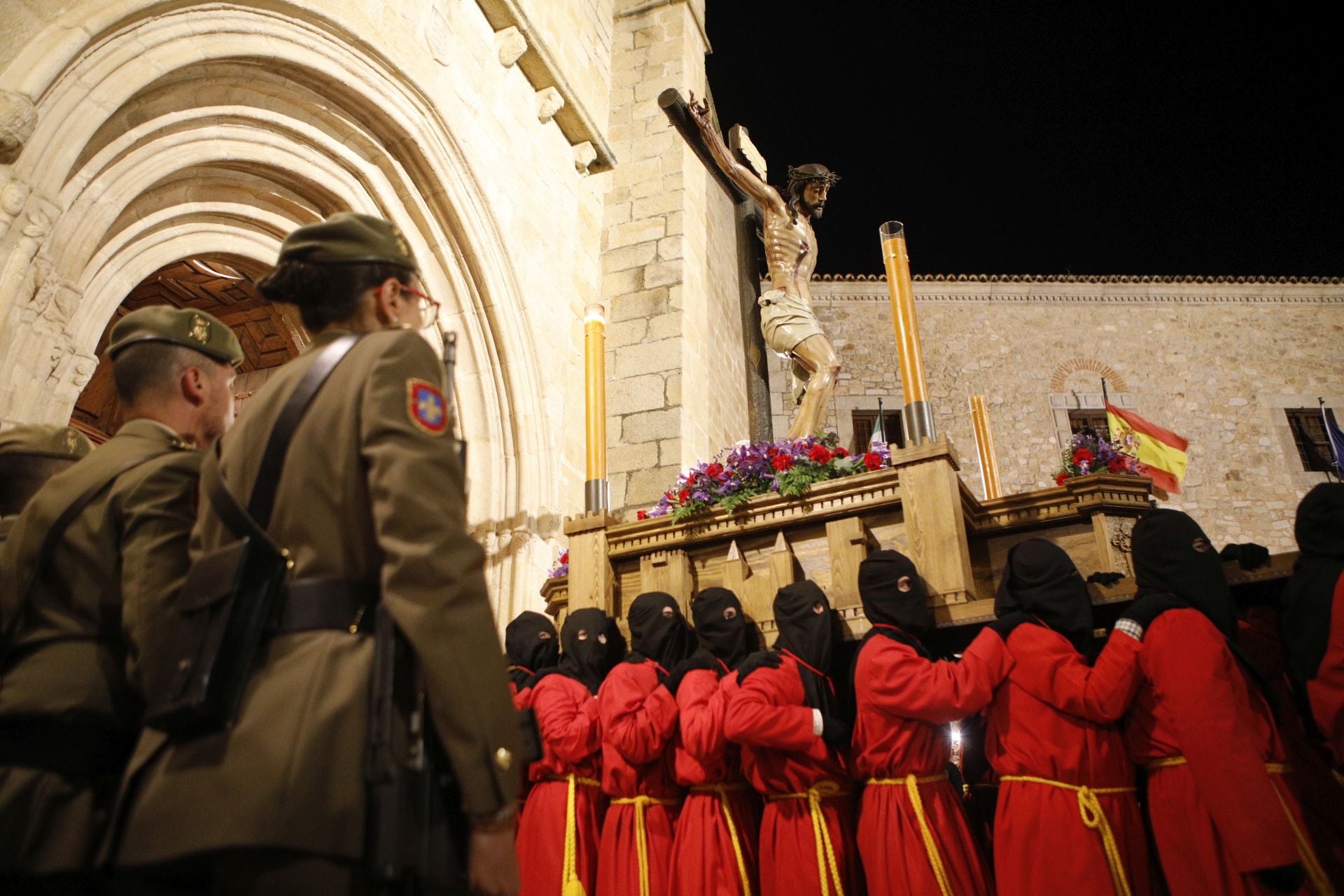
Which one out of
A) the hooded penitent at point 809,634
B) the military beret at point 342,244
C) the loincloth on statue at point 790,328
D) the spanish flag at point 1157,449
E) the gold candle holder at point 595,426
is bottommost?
the hooded penitent at point 809,634

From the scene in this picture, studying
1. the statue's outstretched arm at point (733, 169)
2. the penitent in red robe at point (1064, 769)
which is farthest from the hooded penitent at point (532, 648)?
the statue's outstretched arm at point (733, 169)

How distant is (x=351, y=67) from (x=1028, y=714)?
5585 millimetres

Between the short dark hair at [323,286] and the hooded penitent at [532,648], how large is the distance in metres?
2.77

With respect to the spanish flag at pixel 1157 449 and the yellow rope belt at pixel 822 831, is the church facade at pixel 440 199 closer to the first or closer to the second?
the yellow rope belt at pixel 822 831

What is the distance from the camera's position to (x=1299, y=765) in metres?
3.20

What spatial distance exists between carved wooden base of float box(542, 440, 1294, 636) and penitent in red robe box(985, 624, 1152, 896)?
366 mm

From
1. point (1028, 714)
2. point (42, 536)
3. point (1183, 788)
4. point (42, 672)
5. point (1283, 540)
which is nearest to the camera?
point (42, 672)

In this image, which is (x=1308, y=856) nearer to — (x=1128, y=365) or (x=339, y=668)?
(x=339, y=668)

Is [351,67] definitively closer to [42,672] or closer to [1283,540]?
[42,672]

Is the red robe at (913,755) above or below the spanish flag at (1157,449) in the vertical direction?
below

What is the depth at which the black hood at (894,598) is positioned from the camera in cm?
341

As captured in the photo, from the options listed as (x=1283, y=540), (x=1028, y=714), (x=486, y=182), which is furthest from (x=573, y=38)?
(x=1283, y=540)

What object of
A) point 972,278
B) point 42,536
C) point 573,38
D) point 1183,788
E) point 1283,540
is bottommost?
point 1183,788

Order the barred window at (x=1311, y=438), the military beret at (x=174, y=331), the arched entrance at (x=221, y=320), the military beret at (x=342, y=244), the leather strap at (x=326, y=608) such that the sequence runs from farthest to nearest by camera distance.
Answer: the barred window at (x=1311, y=438), the arched entrance at (x=221, y=320), the military beret at (x=174, y=331), the military beret at (x=342, y=244), the leather strap at (x=326, y=608)
